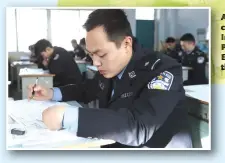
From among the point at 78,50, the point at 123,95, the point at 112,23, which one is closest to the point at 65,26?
the point at 78,50

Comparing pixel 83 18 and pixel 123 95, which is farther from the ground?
pixel 83 18

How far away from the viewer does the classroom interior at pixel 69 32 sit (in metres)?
1.94

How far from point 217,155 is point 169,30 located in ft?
2.50

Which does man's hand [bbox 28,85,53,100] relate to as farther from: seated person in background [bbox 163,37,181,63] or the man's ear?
seated person in background [bbox 163,37,181,63]

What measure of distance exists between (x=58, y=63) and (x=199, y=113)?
2.68ft

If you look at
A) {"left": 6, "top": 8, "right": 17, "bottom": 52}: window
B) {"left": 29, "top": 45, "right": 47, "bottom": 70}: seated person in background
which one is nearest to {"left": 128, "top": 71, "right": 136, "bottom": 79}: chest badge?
{"left": 29, "top": 45, "right": 47, "bottom": 70}: seated person in background

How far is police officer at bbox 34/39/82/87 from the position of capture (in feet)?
6.43

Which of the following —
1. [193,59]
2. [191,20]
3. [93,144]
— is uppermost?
[191,20]

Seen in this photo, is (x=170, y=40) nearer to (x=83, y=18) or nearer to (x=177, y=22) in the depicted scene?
(x=177, y=22)

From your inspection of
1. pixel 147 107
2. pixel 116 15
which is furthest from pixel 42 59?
pixel 147 107

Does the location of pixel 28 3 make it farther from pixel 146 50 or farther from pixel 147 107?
pixel 147 107

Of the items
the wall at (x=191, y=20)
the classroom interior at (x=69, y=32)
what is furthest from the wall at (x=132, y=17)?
the wall at (x=191, y=20)

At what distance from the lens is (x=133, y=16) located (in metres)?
1.94

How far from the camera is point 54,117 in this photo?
1852 mm
